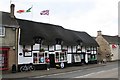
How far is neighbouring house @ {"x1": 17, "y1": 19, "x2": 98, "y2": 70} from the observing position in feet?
104

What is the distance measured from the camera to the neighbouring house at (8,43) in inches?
1136

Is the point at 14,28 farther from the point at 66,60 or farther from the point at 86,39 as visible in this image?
the point at 86,39

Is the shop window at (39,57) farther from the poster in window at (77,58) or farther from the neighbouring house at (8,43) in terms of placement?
the poster in window at (77,58)

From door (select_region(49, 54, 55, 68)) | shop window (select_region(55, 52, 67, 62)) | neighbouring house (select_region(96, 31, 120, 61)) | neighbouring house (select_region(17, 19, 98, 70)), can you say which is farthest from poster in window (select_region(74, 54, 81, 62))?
neighbouring house (select_region(96, 31, 120, 61))

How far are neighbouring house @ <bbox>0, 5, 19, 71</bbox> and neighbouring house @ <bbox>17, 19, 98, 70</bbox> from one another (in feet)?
3.05

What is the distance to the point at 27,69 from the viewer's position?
31109 millimetres

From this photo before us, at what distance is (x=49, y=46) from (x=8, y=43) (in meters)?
7.45

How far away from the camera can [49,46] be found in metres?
35.3

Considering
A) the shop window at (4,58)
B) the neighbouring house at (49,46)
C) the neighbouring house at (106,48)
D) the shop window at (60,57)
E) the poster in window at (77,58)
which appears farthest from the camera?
the neighbouring house at (106,48)

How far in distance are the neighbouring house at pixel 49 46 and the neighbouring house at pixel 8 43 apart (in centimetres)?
93

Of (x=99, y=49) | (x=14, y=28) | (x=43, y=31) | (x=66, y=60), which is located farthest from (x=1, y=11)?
(x=99, y=49)

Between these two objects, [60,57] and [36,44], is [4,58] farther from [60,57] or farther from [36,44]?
[60,57]

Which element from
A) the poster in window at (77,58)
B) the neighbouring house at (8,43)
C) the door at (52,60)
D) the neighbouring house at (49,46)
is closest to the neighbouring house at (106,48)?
the neighbouring house at (49,46)

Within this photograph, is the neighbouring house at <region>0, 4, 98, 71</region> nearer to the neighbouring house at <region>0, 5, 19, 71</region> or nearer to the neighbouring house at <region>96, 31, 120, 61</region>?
the neighbouring house at <region>0, 5, 19, 71</region>
